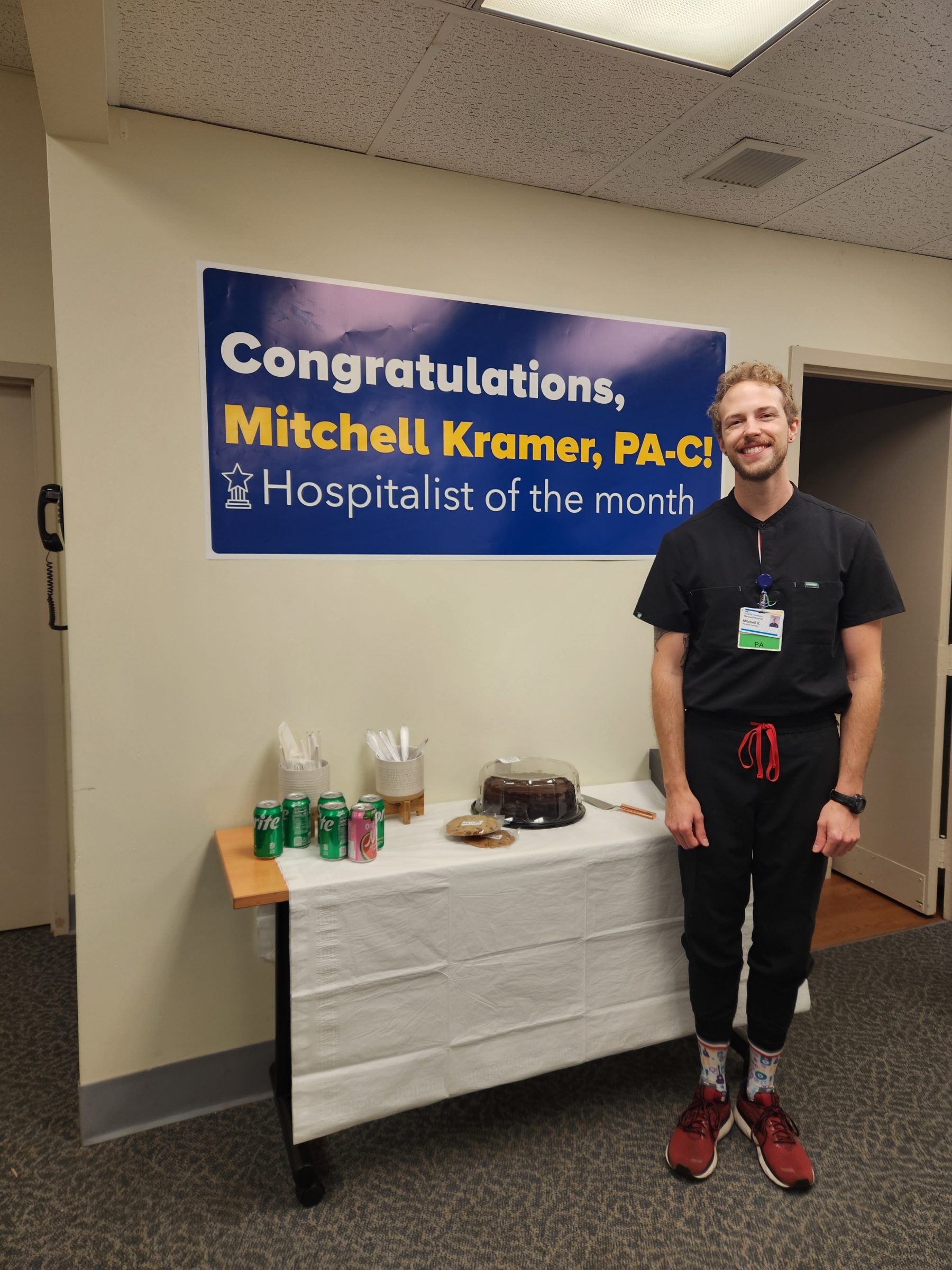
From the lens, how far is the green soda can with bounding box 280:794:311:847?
1.96 meters

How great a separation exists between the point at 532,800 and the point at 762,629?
744mm

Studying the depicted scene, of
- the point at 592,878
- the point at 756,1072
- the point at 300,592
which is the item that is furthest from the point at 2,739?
the point at 756,1072

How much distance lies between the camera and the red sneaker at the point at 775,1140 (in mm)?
1850

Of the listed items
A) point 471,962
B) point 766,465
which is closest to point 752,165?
point 766,465

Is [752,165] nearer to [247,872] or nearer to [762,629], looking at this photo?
[762,629]

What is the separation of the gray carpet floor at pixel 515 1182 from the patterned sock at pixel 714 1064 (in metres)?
0.14

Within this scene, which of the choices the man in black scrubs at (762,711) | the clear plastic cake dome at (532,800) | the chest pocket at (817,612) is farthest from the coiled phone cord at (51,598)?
the chest pocket at (817,612)

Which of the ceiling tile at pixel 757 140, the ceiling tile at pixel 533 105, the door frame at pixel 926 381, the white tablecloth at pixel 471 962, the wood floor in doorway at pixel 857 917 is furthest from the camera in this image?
the wood floor in doorway at pixel 857 917

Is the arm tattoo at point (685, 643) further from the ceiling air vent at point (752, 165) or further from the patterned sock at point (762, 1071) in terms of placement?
the ceiling air vent at point (752, 165)

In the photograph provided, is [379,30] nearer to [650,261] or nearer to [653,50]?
[653,50]

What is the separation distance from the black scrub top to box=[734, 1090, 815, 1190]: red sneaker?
980mm

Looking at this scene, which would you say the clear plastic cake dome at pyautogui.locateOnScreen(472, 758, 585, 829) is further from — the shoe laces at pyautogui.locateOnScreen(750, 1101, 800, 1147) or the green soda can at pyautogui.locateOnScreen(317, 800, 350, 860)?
the shoe laces at pyautogui.locateOnScreen(750, 1101, 800, 1147)

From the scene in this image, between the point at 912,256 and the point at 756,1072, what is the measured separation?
273cm

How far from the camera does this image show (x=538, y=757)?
2.37 meters
